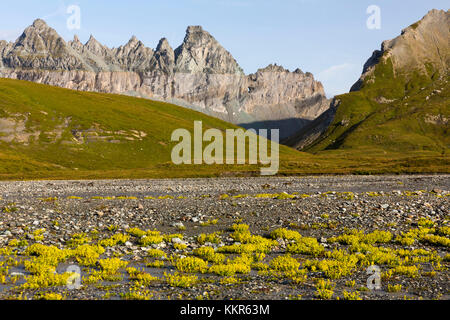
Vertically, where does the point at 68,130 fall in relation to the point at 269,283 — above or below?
above

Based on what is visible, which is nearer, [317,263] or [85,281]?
[85,281]

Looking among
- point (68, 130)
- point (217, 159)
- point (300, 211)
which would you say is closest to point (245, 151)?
point (217, 159)

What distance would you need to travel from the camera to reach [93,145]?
138 m

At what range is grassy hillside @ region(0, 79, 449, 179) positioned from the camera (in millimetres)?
101625

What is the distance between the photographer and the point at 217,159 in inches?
5581

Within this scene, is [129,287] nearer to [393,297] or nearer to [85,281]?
[85,281]
